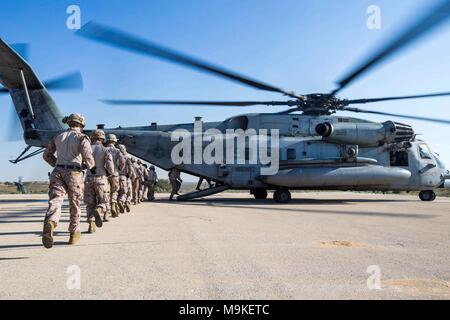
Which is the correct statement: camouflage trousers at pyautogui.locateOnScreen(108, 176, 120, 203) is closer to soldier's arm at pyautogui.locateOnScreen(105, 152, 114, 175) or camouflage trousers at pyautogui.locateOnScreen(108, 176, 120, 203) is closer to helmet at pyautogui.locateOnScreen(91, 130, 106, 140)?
helmet at pyautogui.locateOnScreen(91, 130, 106, 140)

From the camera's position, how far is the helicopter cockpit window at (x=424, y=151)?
16203 millimetres

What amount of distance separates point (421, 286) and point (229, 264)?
179 cm

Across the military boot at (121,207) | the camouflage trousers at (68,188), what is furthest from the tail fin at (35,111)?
the camouflage trousers at (68,188)

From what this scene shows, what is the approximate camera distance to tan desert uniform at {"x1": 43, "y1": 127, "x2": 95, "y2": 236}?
5191 millimetres

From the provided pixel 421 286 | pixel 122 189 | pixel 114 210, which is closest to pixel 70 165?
pixel 114 210

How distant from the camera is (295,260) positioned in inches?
166

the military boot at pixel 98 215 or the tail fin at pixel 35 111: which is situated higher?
the tail fin at pixel 35 111

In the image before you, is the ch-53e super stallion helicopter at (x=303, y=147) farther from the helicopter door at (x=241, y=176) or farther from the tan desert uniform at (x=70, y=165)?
the tan desert uniform at (x=70, y=165)

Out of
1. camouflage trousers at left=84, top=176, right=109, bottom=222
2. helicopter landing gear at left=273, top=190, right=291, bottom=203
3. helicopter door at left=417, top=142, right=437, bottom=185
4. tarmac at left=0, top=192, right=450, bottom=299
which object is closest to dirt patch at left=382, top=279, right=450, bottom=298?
tarmac at left=0, top=192, right=450, bottom=299

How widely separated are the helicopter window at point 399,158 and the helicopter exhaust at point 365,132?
720 mm

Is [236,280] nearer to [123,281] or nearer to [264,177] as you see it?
[123,281]

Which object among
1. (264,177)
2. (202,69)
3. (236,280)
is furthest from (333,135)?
(236,280)
